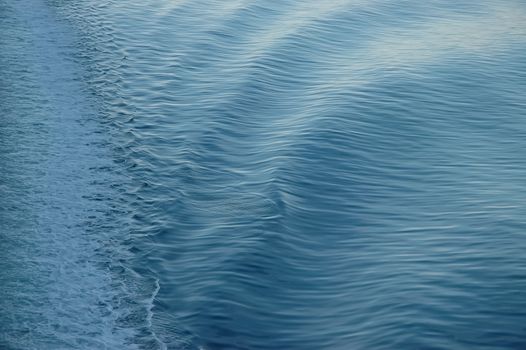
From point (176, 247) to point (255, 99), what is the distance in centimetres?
560

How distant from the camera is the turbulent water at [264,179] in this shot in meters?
10.7

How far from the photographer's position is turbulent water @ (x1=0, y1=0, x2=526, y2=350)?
35.1 feet

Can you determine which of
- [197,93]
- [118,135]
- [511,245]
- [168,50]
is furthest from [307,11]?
[511,245]

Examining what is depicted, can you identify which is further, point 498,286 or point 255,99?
point 255,99

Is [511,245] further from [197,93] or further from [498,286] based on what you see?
[197,93]

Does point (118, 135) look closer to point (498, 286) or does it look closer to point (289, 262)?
point (289, 262)

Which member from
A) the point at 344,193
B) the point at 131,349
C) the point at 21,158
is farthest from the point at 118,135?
the point at 131,349

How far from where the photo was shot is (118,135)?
15562 millimetres

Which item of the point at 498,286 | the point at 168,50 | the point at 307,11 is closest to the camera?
the point at 498,286

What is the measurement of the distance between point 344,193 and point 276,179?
110cm

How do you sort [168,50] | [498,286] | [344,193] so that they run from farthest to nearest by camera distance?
[168,50] < [344,193] < [498,286]

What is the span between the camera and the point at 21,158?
14203 millimetres

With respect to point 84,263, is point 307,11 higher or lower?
higher

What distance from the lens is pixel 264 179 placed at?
14023 mm
